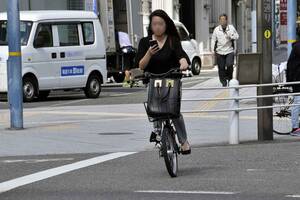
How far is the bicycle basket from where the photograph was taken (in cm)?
836

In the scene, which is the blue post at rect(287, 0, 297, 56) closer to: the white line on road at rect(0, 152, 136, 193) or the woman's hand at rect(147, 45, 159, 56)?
the white line on road at rect(0, 152, 136, 193)

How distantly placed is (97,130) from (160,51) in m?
5.12

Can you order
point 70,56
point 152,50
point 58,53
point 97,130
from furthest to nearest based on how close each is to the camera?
1. point 70,56
2. point 58,53
3. point 97,130
4. point 152,50

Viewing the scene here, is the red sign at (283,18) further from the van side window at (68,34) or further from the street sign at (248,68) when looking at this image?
the street sign at (248,68)

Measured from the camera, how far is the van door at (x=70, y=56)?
2002cm

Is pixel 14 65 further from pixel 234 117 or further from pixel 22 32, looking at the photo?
pixel 22 32

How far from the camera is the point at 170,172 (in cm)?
844

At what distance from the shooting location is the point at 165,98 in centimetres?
839

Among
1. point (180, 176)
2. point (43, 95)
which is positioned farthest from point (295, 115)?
point (43, 95)

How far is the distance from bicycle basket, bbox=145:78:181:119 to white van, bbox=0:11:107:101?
36.4 ft

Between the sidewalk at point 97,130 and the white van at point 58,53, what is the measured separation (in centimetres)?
217

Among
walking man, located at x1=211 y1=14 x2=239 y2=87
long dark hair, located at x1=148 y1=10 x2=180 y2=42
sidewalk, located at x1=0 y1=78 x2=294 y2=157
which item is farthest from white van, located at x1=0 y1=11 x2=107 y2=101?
long dark hair, located at x1=148 y1=10 x2=180 y2=42

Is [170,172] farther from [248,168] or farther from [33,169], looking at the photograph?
Result: [33,169]

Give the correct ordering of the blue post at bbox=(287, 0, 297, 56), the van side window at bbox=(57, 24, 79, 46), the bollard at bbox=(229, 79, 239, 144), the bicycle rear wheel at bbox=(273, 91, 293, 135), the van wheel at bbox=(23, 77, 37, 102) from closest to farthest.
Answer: the bollard at bbox=(229, 79, 239, 144)
the bicycle rear wheel at bbox=(273, 91, 293, 135)
the blue post at bbox=(287, 0, 297, 56)
the van wheel at bbox=(23, 77, 37, 102)
the van side window at bbox=(57, 24, 79, 46)
